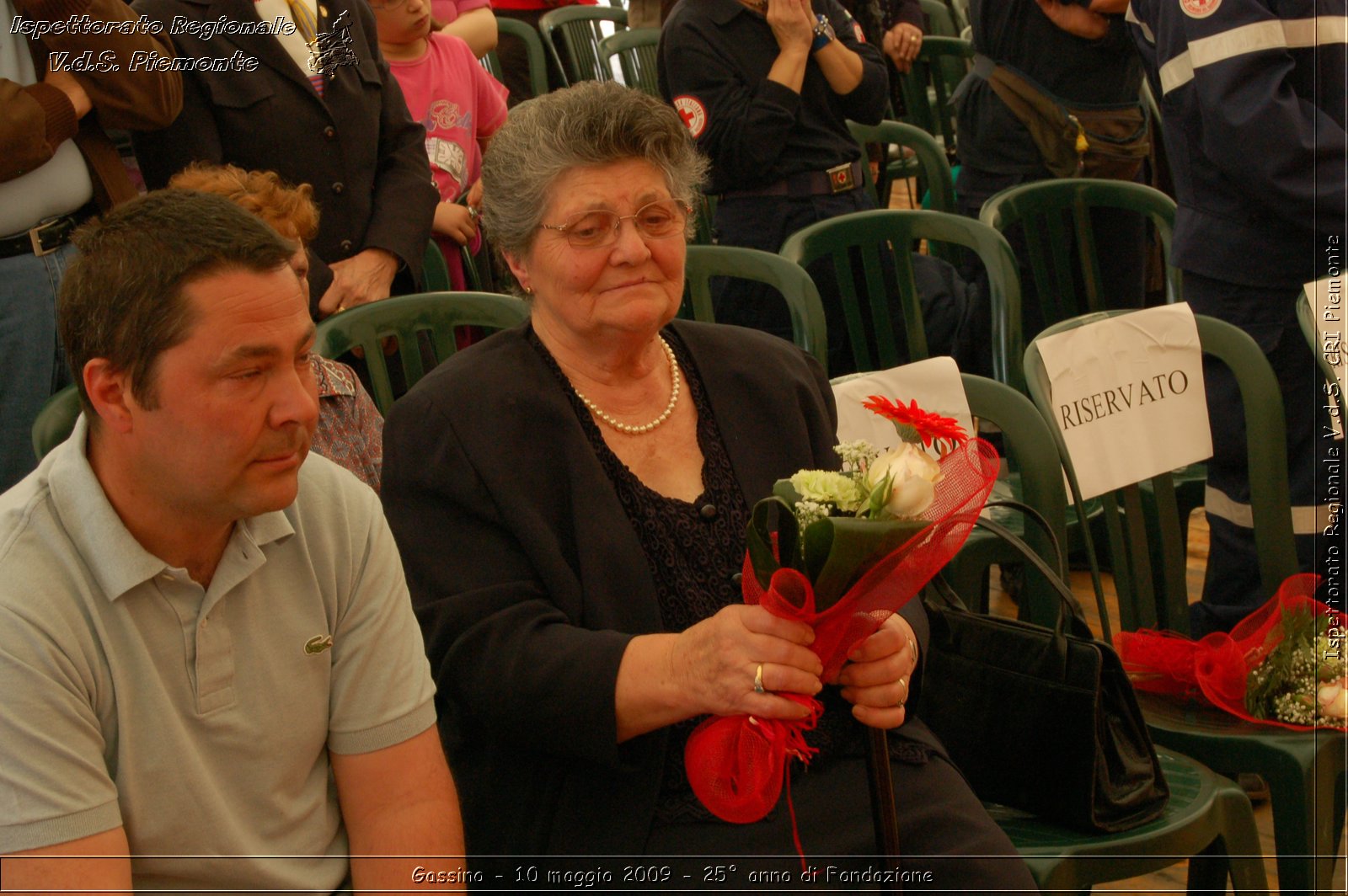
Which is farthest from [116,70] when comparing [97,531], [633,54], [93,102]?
[633,54]

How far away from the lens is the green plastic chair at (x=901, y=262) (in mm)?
2934

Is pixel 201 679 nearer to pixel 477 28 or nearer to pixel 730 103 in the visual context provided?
pixel 730 103

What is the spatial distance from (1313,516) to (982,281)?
1.23 m

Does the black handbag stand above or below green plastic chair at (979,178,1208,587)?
below

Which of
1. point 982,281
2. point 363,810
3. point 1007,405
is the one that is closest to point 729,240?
point 982,281

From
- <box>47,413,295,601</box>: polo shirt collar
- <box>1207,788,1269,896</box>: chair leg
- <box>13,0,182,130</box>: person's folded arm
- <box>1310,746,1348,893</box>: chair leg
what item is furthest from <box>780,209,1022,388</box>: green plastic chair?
<box>47,413,295,601</box>: polo shirt collar

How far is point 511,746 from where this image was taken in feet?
5.79

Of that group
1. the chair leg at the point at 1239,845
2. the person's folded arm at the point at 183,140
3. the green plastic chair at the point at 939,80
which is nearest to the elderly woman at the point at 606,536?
the chair leg at the point at 1239,845

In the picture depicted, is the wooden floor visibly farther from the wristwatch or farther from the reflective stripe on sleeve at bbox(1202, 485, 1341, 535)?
the wristwatch

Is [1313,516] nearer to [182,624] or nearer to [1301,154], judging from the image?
[1301,154]

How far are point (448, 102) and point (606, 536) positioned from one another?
2186 millimetres

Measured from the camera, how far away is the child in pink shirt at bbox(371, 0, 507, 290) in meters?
3.43

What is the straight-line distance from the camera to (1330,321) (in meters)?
2.54

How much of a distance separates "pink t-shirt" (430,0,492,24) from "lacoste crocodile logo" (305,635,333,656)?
10.4 ft
